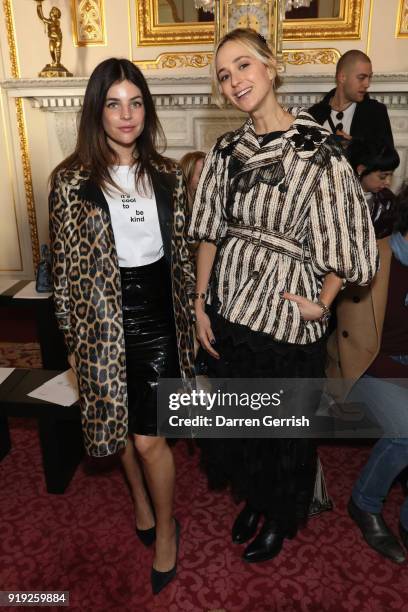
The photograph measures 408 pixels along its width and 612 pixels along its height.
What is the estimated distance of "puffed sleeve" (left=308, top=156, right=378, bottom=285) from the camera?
1.64 m

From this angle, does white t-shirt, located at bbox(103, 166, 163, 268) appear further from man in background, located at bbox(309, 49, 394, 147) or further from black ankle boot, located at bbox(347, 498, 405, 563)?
man in background, located at bbox(309, 49, 394, 147)

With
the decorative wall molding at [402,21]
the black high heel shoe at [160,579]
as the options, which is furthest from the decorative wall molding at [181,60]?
the black high heel shoe at [160,579]

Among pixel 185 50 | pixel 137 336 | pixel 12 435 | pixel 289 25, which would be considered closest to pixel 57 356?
pixel 12 435

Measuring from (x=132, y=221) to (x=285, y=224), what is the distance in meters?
0.52

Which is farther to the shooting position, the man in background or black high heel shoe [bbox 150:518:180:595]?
the man in background

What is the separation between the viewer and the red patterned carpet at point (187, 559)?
198cm

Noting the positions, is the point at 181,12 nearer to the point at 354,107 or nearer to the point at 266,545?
the point at 354,107

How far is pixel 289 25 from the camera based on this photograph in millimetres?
4414

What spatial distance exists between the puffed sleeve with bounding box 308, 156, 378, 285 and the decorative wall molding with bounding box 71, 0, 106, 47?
384cm

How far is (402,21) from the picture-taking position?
433 centimetres

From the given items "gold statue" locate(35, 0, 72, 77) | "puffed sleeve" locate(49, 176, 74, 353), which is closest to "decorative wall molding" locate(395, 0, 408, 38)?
"gold statue" locate(35, 0, 72, 77)

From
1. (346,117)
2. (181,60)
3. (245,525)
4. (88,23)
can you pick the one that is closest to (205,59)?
(181,60)

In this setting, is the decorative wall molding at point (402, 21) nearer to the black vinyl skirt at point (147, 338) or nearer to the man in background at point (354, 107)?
the man in background at point (354, 107)

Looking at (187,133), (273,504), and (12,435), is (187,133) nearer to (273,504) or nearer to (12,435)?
(12,435)
